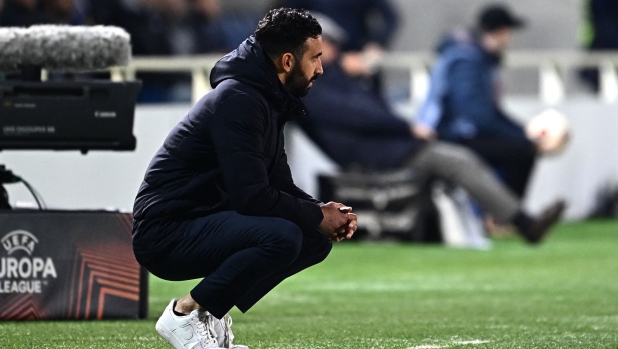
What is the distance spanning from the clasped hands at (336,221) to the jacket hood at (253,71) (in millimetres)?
456

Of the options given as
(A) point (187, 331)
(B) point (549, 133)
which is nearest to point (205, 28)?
(B) point (549, 133)

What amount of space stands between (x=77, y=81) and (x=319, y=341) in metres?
1.79

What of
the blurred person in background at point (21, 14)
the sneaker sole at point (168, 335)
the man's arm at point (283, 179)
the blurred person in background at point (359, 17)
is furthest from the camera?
the blurred person in background at point (359, 17)

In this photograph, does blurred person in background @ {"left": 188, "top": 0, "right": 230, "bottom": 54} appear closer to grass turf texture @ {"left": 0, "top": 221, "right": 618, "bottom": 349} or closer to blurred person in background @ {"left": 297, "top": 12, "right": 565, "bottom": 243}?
blurred person in background @ {"left": 297, "top": 12, "right": 565, "bottom": 243}

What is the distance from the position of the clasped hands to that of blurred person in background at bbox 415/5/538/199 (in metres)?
7.57

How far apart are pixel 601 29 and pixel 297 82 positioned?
1241 centimetres

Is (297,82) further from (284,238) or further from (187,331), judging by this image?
(187,331)

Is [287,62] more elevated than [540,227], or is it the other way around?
[287,62]

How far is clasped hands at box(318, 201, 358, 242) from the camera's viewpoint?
536 centimetres

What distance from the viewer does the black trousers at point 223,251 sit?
5266 millimetres

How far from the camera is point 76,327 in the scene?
6.55 m

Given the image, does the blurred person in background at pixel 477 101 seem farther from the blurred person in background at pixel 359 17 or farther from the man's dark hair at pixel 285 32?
the man's dark hair at pixel 285 32

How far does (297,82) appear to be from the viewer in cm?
543

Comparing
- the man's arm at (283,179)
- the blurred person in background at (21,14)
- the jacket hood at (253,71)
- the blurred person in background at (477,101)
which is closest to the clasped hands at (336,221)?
the man's arm at (283,179)
